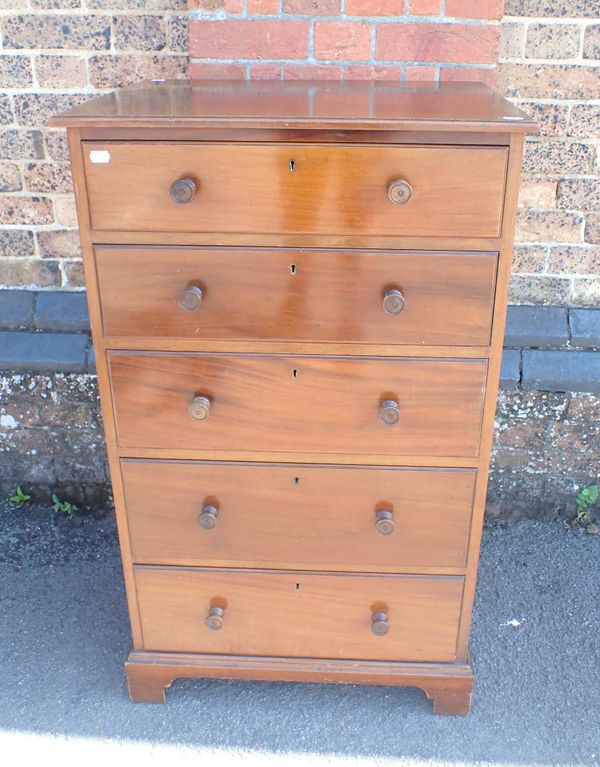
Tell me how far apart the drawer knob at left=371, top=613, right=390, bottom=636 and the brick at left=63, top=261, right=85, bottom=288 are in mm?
1535

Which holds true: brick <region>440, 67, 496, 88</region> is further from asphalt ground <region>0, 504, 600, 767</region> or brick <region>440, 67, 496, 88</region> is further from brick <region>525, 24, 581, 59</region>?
asphalt ground <region>0, 504, 600, 767</region>

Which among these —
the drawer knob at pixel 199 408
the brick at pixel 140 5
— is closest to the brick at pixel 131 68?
the brick at pixel 140 5

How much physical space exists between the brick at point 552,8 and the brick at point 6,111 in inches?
63.0

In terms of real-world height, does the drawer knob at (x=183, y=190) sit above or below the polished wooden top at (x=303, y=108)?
below

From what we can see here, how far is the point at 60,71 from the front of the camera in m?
2.36

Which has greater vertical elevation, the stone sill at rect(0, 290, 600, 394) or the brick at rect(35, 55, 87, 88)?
the brick at rect(35, 55, 87, 88)

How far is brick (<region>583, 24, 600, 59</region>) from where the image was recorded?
2.23m

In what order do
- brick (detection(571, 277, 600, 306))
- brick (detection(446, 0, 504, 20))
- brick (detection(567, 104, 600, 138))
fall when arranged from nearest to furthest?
brick (detection(446, 0, 504, 20)), brick (detection(567, 104, 600, 138)), brick (detection(571, 277, 600, 306))

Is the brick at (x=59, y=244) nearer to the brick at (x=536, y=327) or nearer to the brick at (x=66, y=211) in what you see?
the brick at (x=66, y=211)

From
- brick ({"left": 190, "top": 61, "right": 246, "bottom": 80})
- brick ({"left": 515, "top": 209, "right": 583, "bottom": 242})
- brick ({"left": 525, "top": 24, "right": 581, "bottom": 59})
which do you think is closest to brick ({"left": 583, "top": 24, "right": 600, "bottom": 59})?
brick ({"left": 525, "top": 24, "right": 581, "bottom": 59})

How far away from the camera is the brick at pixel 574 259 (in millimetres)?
Answer: 2498

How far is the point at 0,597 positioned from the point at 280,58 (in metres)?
1.95

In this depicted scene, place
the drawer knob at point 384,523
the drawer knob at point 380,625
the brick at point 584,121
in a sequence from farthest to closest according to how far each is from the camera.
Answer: the brick at point 584,121 → the drawer knob at point 380,625 → the drawer knob at point 384,523

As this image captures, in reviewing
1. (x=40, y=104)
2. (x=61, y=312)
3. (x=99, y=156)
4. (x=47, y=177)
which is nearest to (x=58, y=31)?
(x=40, y=104)
